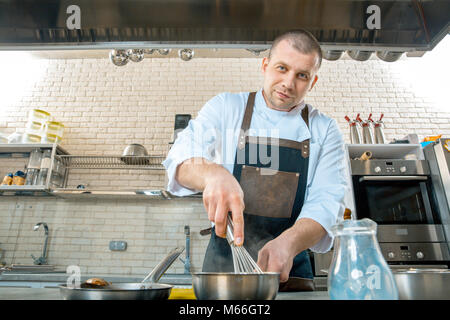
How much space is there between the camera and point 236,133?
165 cm

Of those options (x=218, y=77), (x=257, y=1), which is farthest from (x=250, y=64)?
(x=257, y=1)

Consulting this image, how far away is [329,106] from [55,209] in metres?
3.49

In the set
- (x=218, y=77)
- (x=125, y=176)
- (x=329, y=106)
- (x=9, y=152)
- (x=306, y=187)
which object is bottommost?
(x=306, y=187)

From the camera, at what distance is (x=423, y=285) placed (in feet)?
2.05

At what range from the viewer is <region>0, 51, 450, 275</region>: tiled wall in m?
3.53

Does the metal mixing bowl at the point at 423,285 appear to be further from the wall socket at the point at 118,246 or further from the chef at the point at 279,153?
the wall socket at the point at 118,246

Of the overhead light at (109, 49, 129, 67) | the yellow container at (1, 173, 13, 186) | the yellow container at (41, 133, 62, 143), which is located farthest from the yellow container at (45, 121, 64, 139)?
the overhead light at (109, 49, 129, 67)

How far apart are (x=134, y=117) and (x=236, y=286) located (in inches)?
149

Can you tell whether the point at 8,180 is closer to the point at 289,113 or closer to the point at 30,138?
the point at 30,138

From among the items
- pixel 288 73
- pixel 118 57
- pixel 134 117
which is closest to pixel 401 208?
pixel 288 73

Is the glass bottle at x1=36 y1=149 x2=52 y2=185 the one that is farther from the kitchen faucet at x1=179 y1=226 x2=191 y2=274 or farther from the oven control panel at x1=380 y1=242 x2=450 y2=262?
the oven control panel at x1=380 y1=242 x2=450 y2=262

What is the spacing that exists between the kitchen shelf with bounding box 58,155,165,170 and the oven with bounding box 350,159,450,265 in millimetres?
2145
